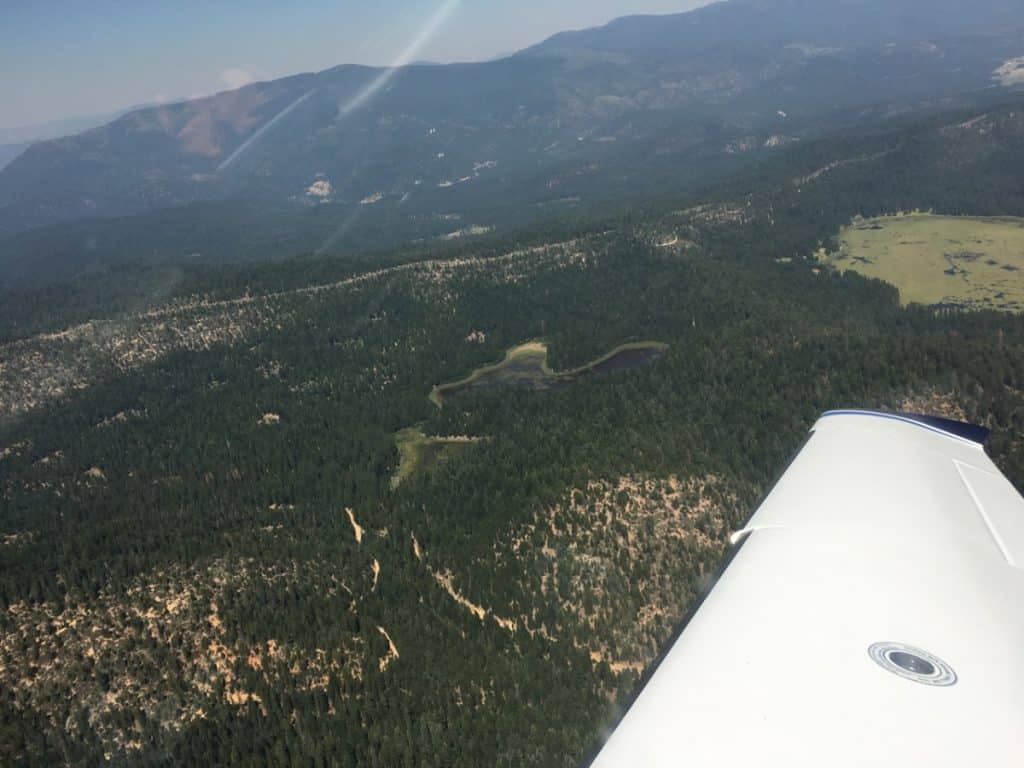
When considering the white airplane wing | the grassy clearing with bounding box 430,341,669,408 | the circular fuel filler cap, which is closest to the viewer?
the white airplane wing

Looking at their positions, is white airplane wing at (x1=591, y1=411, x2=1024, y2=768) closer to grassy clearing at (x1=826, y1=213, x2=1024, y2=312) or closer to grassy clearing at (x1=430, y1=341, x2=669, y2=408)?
grassy clearing at (x1=430, y1=341, x2=669, y2=408)

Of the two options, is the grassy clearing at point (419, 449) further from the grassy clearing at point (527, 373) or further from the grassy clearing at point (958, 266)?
the grassy clearing at point (958, 266)

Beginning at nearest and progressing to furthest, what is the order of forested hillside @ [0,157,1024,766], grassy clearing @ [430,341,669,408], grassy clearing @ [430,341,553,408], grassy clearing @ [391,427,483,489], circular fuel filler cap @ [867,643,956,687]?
circular fuel filler cap @ [867,643,956,687] < forested hillside @ [0,157,1024,766] < grassy clearing @ [391,427,483,489] < grassy clearing @ [430,341,669,408] < grassy clearing @ [430,341,553,408]

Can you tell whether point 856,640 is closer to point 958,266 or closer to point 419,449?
point 419,449

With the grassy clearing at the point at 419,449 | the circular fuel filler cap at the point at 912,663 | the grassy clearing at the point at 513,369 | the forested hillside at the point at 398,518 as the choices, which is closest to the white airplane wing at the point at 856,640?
the circular fuel filler cap at the point at 912,663

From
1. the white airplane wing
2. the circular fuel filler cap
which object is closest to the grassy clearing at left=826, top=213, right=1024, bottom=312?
the white airplane wing

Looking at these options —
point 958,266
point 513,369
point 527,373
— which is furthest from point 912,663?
point 958,266
